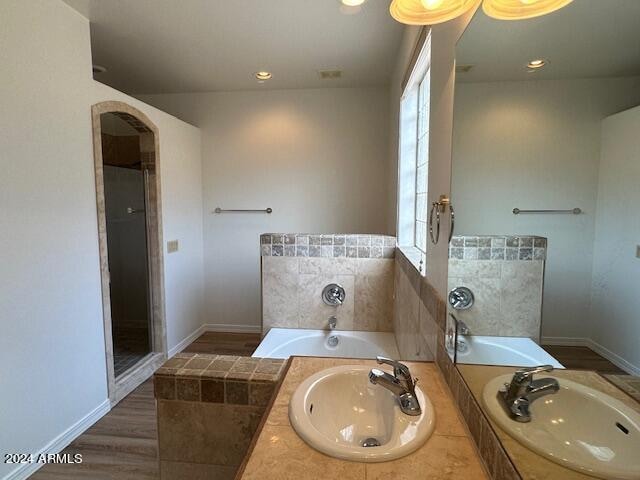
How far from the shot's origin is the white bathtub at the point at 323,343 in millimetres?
2467

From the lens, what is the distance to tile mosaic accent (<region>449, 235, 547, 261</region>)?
69cm

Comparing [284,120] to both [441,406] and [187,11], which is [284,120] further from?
[441,406]

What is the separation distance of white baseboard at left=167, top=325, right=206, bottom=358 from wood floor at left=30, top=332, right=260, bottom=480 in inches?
21.0

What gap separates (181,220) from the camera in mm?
3283

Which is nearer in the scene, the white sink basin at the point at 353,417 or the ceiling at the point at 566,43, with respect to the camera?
the ceiling at the point at 566,43

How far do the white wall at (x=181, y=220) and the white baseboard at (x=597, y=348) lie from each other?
2.99 meters

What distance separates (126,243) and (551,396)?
12.2 feet

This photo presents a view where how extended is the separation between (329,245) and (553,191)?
79.8 inches

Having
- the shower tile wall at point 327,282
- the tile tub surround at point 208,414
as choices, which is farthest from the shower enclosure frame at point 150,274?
the tile tub surround at point 208,414

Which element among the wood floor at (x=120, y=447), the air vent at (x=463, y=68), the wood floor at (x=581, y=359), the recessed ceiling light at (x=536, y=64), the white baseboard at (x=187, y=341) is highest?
the air vent at (x=463, y=68)

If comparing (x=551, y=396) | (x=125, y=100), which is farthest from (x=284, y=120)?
(x=551, y=396)

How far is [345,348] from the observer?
8.55 ft

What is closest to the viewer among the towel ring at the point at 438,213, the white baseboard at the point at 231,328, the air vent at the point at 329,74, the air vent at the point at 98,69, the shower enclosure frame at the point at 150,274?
the towel ring at the point at 438,213

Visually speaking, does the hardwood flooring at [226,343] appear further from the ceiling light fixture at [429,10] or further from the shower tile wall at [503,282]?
the ceiling light fixture at [429,10]
